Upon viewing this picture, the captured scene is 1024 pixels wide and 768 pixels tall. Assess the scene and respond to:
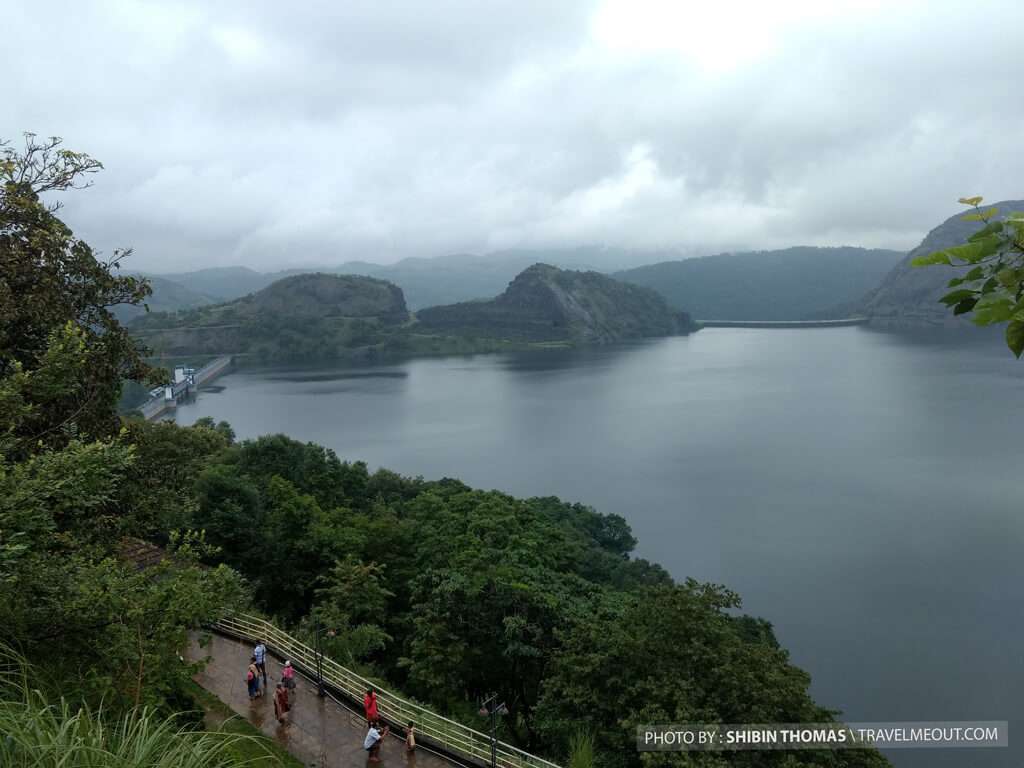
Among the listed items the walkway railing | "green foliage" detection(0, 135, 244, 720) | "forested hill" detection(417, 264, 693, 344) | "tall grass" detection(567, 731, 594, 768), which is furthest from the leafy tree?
"forested hill" detection(417, 264, 693, 344)

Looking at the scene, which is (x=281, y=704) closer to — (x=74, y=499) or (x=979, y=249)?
(x=74, y=499)

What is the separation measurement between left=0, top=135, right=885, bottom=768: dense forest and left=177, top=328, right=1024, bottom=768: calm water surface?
33.6 feet

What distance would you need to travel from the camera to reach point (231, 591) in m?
6.91

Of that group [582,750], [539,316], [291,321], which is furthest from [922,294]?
[582,750]

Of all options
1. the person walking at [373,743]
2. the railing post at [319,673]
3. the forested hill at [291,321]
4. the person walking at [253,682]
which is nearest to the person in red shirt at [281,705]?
the person walking at [253,682]

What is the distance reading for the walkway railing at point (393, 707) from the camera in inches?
392

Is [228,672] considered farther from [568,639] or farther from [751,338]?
[751,338]

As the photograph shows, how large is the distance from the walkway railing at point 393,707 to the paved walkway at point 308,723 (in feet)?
0.83

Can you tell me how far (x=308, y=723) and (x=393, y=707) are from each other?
1.42m

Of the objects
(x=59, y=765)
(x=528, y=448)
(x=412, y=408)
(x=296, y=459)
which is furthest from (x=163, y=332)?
(x=59, y=765)

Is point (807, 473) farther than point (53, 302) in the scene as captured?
Yes

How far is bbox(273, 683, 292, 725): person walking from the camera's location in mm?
10875

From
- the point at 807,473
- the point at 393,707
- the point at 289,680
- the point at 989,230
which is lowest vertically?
the point at 807,473

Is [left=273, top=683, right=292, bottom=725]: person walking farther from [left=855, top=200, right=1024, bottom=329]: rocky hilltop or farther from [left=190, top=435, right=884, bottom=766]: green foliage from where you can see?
[left=855, top=200, right=1024, bottom=329]: rocky hilltop
